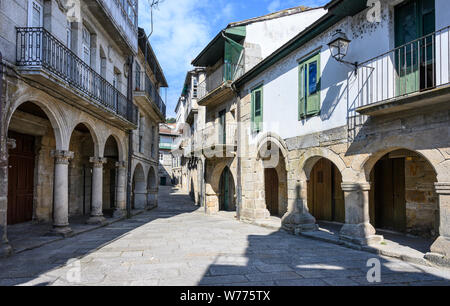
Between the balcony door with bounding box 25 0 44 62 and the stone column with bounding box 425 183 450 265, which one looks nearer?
the stone column with bounding box 425 183 450 265

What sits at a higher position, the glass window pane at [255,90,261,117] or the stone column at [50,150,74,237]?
the glass window pane at [255,90,261,117]

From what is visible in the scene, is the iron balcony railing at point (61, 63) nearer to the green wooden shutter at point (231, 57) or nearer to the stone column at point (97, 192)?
the stone column at point (97, 192)

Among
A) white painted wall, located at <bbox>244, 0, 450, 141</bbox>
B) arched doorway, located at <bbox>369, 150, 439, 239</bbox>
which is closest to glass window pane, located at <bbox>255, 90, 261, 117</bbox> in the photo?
white painted wall, located at <bbox>244, 0, 450, 141</bbox>

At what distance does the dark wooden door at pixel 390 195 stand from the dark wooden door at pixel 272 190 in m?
5.14

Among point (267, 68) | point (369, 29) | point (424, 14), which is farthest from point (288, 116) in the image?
point (424, 14)

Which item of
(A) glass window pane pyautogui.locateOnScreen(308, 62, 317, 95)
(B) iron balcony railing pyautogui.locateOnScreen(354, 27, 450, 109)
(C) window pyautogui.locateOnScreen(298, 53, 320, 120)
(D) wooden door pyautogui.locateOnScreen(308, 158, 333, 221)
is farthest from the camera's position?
(D) wooden door pyautogui.locateOnScreen(308, 158, 333, 221)

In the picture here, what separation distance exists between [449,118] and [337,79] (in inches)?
119

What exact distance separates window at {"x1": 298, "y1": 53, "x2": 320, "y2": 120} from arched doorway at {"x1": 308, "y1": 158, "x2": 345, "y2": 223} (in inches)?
118

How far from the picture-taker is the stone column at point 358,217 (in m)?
7.16

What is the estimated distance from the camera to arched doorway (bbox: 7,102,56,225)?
9.16 m

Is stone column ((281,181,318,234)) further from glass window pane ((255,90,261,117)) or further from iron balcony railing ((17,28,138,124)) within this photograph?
iron balcony railing ((17,28,138,124))

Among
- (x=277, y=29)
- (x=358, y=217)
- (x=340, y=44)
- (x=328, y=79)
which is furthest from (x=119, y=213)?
(x=277, y=29)

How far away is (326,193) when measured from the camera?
11.6 metres

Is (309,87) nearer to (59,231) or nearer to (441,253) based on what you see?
(441,253)
